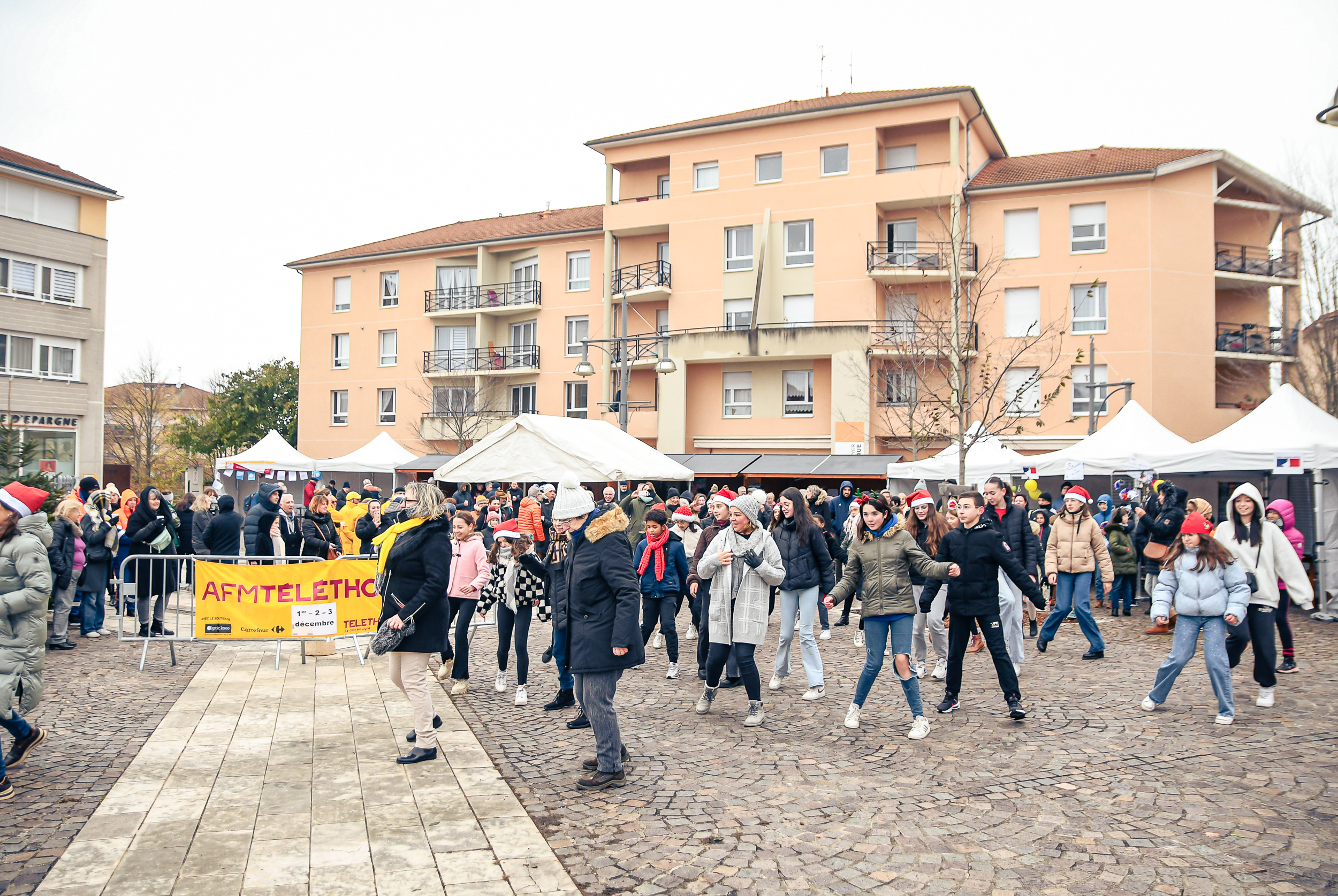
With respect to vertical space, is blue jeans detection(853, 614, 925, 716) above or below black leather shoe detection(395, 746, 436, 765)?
above

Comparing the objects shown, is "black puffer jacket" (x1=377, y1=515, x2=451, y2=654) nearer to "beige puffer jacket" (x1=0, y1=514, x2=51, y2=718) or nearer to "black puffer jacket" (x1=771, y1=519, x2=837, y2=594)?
"beige puffer jacket" (x1=0, y1=514, x2=51, y2=718)

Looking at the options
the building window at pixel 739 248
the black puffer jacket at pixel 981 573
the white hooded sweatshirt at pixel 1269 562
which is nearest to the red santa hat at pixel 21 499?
the black puffer jacket at pixel 981 573

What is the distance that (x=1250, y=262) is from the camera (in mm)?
32906

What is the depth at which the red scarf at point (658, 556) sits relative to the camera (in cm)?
921

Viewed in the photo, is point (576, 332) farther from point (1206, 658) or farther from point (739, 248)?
point (1206, 658)

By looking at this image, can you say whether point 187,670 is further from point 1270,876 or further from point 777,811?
point 1270,876

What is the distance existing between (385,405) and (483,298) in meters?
7.20

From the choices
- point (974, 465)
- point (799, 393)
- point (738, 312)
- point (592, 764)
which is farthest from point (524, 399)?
point (592, 764)

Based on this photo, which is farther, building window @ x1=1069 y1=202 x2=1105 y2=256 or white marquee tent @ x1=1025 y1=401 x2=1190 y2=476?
building window @ x1=1069 y1=202 x2=1105 y2=256

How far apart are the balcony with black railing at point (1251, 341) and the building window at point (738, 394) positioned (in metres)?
16.5

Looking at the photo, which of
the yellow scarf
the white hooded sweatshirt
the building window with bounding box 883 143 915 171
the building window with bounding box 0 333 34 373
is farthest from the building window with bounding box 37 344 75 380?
the white hooded sweatshirt

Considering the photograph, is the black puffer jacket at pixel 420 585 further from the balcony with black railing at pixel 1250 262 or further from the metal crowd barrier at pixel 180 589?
the balcony with black railing at pixel 1250 262

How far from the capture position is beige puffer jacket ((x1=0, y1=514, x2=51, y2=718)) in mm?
5562

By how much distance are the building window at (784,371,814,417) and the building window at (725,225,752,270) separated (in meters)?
4.51
